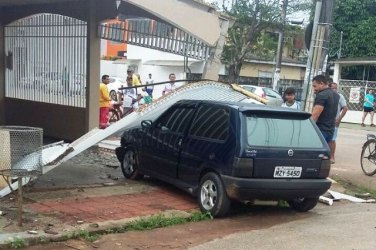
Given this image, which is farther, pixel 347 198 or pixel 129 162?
pixel 129 162

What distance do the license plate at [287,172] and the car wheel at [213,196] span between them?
0.74 m

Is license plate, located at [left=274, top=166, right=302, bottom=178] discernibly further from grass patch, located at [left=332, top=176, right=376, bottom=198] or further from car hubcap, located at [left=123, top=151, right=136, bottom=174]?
car hubcap, located at [left=123, top=151, right=136, bottom=174]

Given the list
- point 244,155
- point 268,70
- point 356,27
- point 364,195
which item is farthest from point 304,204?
point 268,70

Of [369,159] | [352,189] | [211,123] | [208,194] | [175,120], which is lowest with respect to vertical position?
[352,189]

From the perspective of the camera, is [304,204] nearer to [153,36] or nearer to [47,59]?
[153,36]

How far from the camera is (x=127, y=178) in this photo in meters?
9.34

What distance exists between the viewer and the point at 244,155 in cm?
679

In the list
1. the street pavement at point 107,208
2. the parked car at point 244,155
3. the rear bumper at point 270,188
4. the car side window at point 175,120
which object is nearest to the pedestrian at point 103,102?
the street pavement at point 107,208

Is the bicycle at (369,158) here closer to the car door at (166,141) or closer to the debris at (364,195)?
the debris at (364,195)

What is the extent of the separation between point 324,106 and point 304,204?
211 centimetres

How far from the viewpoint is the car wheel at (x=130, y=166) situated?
9.12 m

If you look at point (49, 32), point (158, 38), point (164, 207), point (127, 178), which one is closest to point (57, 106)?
point (49, 32)

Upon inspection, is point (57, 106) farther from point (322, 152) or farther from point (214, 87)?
point (322, 152)

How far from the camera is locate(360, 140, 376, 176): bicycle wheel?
36.2 ft
